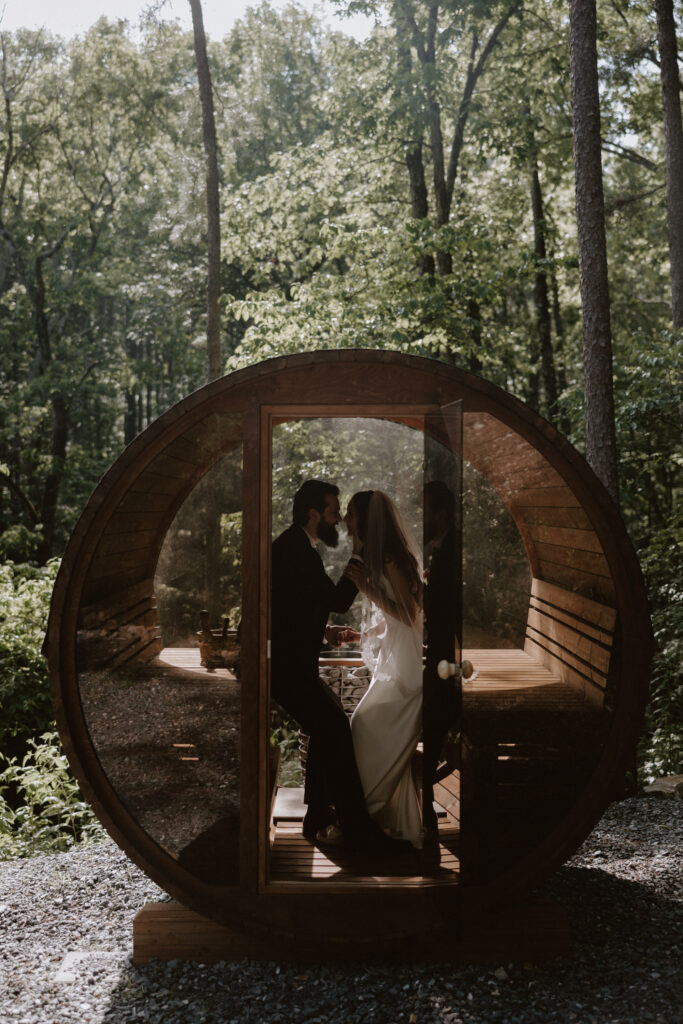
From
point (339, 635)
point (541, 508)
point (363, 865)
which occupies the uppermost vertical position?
point (541, 508)

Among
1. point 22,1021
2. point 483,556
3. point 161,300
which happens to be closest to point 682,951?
point 483,556

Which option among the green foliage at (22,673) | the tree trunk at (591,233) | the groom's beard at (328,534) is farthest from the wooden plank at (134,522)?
the green foliage at (22,673)

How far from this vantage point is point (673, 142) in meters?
11.6

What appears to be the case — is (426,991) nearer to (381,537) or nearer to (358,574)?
(358,574)

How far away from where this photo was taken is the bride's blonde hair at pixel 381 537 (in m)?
4.97

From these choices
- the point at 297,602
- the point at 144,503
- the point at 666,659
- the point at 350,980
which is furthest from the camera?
the point at 666,659

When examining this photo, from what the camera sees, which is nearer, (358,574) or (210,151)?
(358,574)

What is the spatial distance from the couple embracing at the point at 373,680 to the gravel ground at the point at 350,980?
76cm

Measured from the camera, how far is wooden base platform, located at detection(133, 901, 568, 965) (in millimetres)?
4410

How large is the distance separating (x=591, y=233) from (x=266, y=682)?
5.79m

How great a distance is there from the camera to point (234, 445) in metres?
4.43

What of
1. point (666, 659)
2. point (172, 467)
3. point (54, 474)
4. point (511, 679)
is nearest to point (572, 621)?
point (511, 679)

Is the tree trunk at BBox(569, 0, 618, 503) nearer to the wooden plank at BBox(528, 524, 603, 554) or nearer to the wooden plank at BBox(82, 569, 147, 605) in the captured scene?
the wooden plank at BBox(528, 524, 603, 554)

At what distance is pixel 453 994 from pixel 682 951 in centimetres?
127
